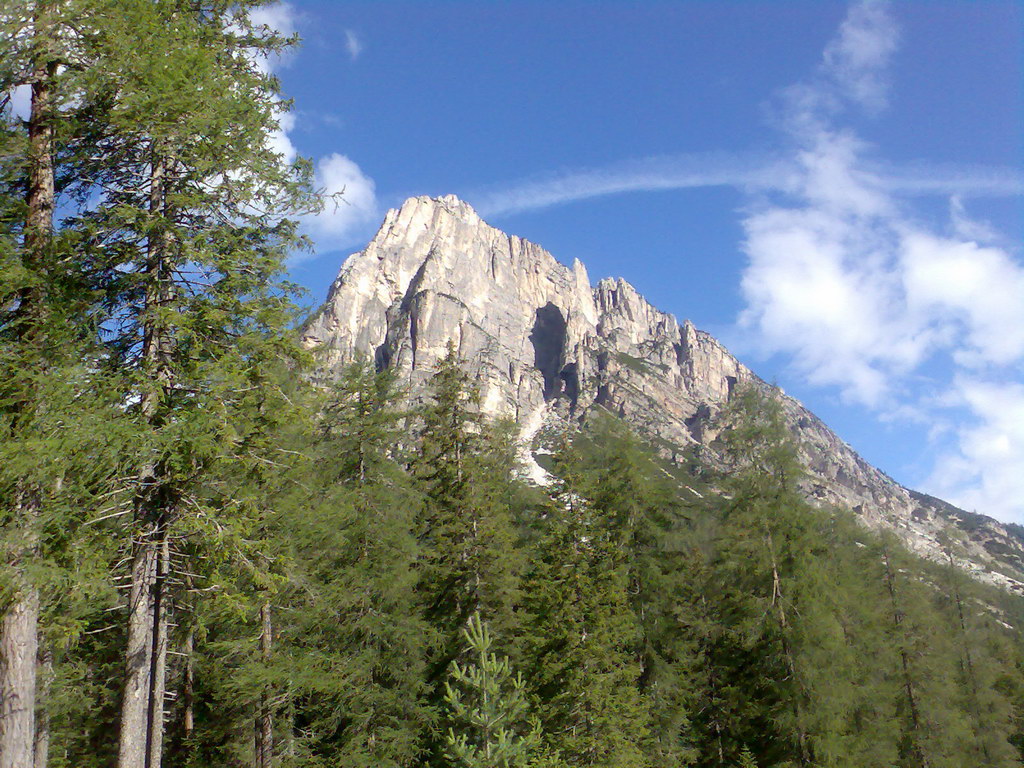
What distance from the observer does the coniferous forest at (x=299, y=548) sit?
22.3ft

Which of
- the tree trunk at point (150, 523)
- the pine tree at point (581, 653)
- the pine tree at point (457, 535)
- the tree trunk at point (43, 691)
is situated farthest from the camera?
the pine tree at point (457, 535)

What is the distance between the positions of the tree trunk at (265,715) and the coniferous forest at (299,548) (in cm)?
7

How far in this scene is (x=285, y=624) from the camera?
14508mm

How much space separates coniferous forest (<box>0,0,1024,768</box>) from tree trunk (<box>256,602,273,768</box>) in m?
0.07

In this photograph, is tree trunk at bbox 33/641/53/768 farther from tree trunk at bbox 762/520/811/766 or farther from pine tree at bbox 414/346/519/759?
tree trunk at bbox 762/520/811/766

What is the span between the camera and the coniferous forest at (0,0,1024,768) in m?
6.79

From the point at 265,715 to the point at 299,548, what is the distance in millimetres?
3318

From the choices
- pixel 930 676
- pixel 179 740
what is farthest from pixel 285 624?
pixel 930 676

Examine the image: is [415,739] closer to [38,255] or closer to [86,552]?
[86,552]

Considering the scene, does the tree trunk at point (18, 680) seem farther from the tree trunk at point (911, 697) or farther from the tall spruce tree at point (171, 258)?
the tree trunk at point (911, 697)

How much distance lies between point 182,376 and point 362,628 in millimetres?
9852

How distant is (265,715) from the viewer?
13367 mm

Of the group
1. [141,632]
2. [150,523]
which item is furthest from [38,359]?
[141,632]

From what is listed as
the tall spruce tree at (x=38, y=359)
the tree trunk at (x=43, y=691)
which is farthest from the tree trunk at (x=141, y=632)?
the tree trunk at (x=43, y=691)
